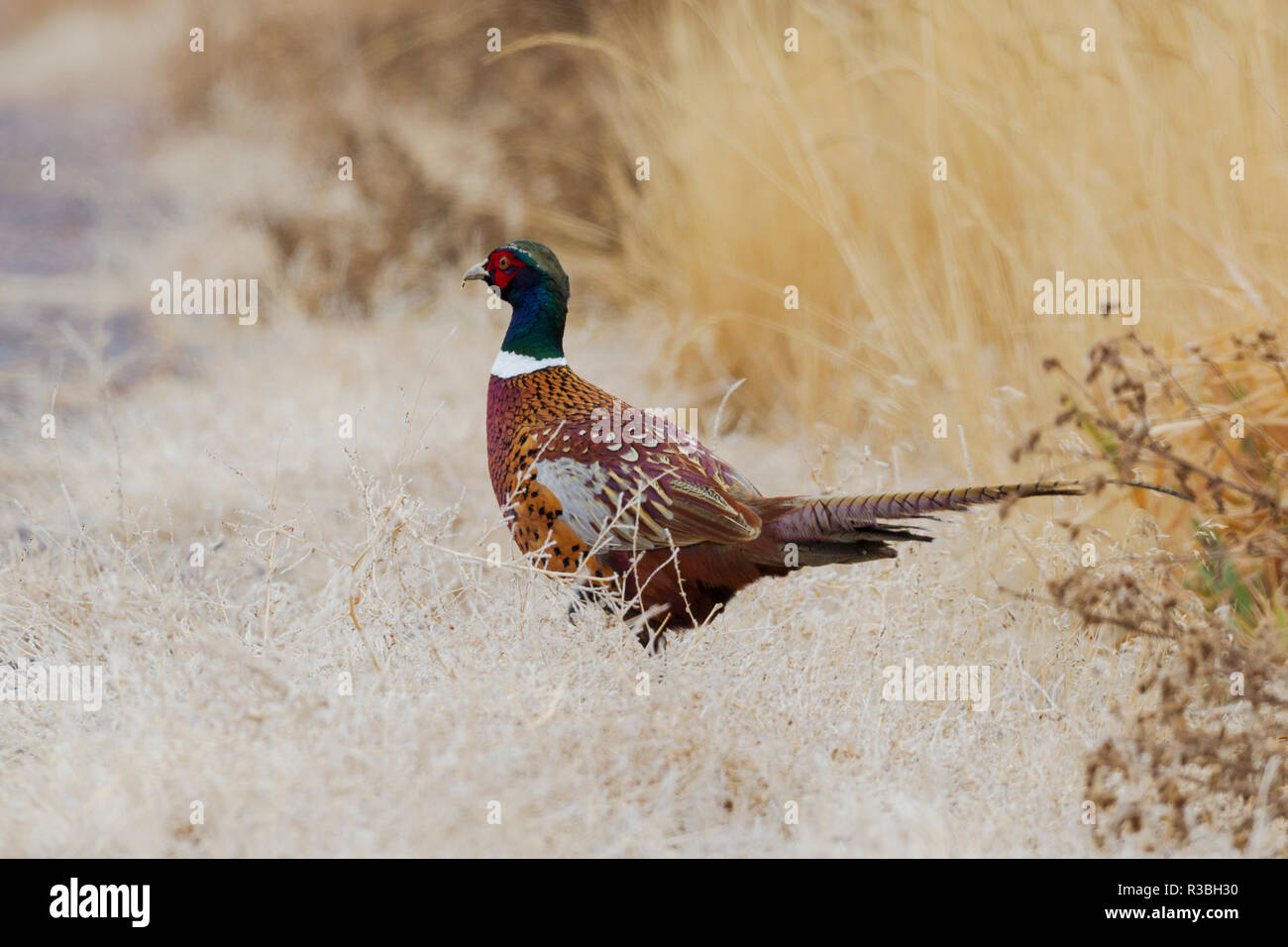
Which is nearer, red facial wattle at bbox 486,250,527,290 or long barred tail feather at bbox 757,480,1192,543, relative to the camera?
long barred tail feather at bbox 757,480,1192,543

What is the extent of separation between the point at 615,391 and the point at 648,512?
8.56ft

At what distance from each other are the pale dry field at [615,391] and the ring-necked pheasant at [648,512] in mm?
156

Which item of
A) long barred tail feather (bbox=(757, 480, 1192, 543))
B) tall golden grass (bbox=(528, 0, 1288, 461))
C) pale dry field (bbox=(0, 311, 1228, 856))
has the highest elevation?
Answer: tall golden grass (bbox=(528, 0, 1288, 461))

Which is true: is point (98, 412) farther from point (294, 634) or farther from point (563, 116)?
point (563, 116)

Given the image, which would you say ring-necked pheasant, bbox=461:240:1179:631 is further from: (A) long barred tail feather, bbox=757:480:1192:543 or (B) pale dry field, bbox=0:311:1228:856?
(B) pale dry field, bbox=0:311:1228:856

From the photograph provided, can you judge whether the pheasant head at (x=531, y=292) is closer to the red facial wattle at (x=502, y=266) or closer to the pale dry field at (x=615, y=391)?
the red facial wattle at (x=502, y=266)

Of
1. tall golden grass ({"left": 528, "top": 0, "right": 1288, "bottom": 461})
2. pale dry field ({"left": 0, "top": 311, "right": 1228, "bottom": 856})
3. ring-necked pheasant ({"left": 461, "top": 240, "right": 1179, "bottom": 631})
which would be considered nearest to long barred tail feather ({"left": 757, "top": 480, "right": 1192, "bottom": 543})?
ring-necked pheasant ({"left": 461, "top": 240, "right": 1179, "bottom": 631})

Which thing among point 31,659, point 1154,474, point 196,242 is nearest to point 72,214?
point 196,242

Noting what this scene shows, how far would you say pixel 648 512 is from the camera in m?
3.35

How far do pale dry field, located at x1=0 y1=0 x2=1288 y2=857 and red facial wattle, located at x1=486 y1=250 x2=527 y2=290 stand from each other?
21.9 inches

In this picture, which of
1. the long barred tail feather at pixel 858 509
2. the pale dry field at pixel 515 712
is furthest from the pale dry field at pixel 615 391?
the long barred tail feather at pixel 858 509

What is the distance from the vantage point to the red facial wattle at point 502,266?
3654mm

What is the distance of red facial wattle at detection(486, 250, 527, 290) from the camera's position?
12.0 ft

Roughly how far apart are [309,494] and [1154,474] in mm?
2697
